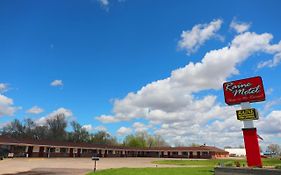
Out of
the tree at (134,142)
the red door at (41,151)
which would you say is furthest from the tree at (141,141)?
the red door at (41,151)

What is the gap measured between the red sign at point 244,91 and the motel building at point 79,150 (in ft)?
116

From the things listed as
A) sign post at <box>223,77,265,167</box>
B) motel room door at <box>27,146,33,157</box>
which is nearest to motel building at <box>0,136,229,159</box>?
motel room door at <box>27,146,33,157</box>

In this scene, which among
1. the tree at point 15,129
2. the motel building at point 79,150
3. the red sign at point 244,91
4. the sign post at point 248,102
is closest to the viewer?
the sign post at point 248,102

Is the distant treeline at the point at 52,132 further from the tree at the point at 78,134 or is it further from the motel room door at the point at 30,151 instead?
the motel room door at the point at 30,151

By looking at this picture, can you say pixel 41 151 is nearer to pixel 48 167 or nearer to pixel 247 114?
pixel 48 167

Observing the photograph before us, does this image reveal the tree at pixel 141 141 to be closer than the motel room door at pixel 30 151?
No

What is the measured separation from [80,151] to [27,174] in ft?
153

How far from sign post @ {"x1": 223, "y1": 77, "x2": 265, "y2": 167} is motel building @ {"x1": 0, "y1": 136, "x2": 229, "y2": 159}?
3561cm

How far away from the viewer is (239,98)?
22359 mm

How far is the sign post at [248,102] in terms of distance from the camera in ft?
66.9

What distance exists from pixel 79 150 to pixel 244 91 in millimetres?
49761

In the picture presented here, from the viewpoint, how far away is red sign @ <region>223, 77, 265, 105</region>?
2153 centimetres

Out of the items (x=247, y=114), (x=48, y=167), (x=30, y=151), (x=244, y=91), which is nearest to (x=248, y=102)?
(x=244, y=91)

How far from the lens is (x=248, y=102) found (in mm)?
22016
